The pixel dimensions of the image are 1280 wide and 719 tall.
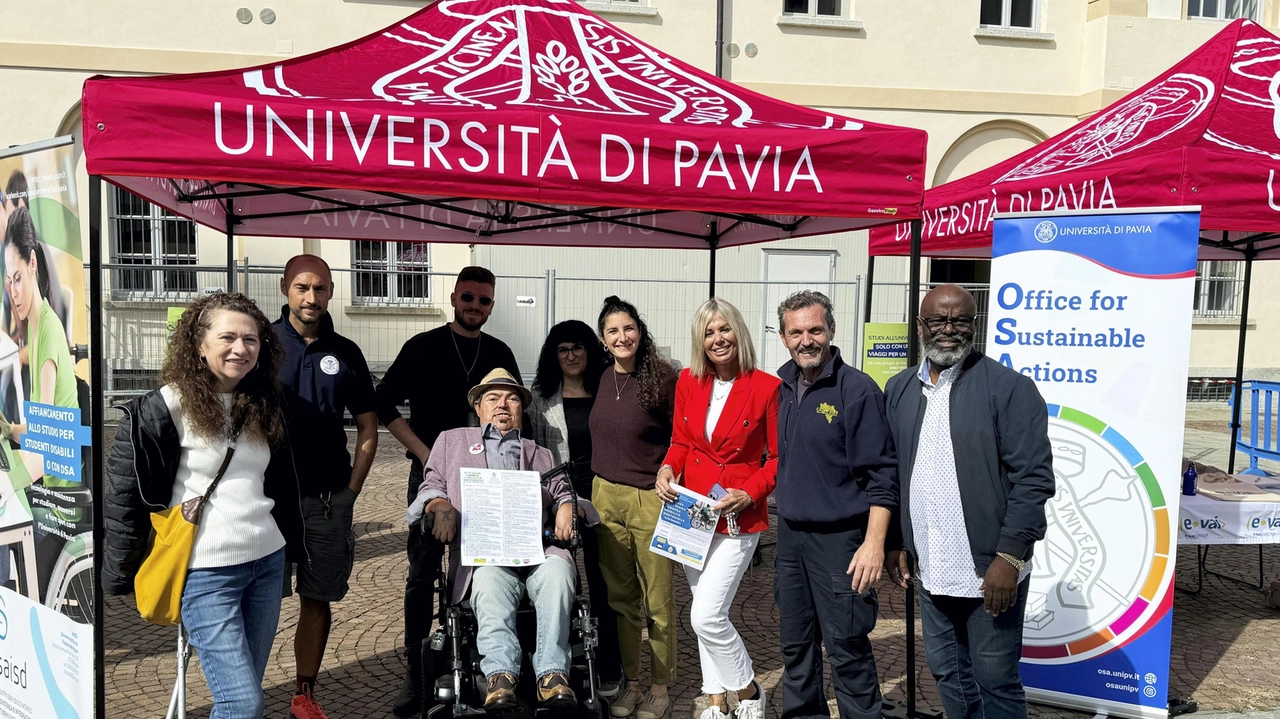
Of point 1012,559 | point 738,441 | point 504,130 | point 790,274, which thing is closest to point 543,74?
point 504,130

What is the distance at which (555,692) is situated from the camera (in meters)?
3.22

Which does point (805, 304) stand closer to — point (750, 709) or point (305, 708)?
point (750, 709)

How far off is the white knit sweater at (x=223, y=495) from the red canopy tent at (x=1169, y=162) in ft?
9.09

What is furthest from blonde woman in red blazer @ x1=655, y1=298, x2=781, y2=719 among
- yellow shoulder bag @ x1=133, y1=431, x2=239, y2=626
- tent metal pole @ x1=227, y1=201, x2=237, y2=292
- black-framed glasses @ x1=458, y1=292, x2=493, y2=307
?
tent metal pole @ x1=227, y1=201, x2=237, y2=292

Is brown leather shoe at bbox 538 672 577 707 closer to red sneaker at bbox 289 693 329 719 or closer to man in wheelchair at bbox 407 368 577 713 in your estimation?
man in wheelchair at bbox 407 368 577 713

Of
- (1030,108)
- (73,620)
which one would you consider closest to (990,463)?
(73,620)

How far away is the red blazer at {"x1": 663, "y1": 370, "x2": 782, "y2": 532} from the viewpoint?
3605 millimetres

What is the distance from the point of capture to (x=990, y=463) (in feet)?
9.96

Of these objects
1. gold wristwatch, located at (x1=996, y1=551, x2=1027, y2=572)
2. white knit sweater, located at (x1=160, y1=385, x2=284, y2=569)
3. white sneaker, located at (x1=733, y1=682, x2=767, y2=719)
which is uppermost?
white knit sweater, located at (x1=160, y1=385, x2=284, y2=569)

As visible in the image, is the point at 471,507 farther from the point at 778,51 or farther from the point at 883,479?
the point at 778,51

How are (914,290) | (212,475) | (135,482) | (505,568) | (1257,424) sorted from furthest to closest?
(1257,424) < (914,290) < (505,568) < (212,475) < (135,482)

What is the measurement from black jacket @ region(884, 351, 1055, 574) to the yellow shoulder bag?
251 centimetres

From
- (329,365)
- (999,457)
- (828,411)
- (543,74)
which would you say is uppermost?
(543,74)

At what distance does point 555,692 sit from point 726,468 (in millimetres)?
1074
